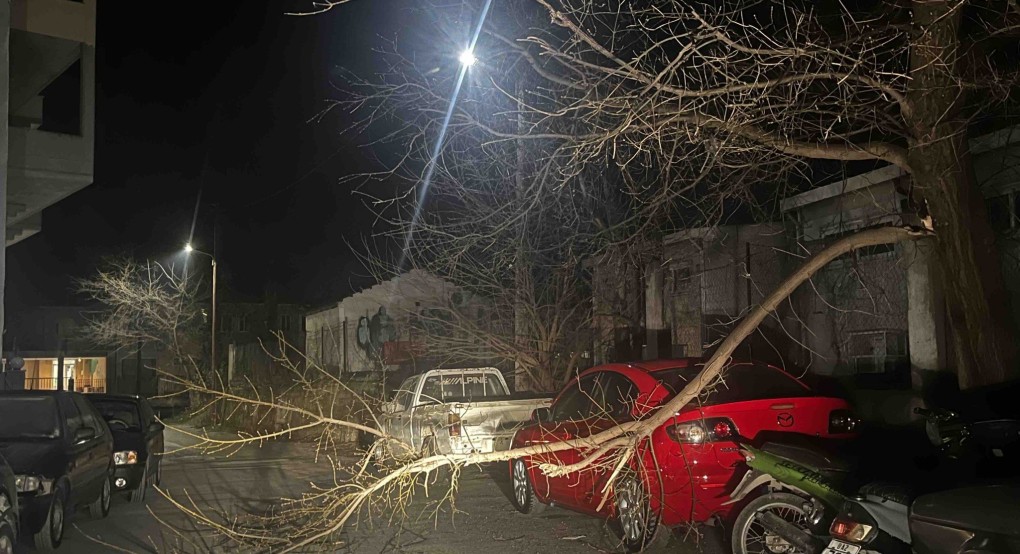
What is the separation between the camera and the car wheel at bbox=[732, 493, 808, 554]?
611cm

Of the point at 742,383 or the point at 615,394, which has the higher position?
the point at 742,383

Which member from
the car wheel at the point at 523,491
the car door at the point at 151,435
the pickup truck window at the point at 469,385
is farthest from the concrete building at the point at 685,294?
the car door at the point at 151,435

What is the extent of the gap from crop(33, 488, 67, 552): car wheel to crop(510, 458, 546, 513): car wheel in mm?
4610

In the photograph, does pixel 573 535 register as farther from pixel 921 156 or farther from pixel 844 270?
pixel 844 270

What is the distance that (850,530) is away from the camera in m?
5.44

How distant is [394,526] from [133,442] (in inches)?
200

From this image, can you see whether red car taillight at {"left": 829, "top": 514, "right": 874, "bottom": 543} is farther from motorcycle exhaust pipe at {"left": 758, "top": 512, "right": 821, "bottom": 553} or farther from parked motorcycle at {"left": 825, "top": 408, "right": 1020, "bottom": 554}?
motorcycle exhaust pipe at {"left": 758, "top": 512, "right": 821, "bottom": 553}

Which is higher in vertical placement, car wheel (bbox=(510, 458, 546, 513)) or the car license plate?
the car license plate

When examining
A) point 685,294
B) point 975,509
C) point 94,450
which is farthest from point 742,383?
point 685,294

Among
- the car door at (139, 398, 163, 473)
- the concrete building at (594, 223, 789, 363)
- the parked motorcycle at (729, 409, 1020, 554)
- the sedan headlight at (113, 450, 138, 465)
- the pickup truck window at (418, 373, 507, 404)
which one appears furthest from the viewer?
the concrete building at (594, 223, 789, 363)

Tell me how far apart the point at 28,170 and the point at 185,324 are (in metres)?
22.6

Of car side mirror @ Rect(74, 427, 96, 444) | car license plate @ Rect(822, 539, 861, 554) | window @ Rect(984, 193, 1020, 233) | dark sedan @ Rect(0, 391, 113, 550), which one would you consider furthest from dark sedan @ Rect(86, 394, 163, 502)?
window @ Rect(984, 193, 1020, 233)

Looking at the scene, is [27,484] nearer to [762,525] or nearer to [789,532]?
[762,525]

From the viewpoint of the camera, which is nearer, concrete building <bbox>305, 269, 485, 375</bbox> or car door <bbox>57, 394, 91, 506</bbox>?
car door <bbox>57, 394, 91, 506</bbox>
